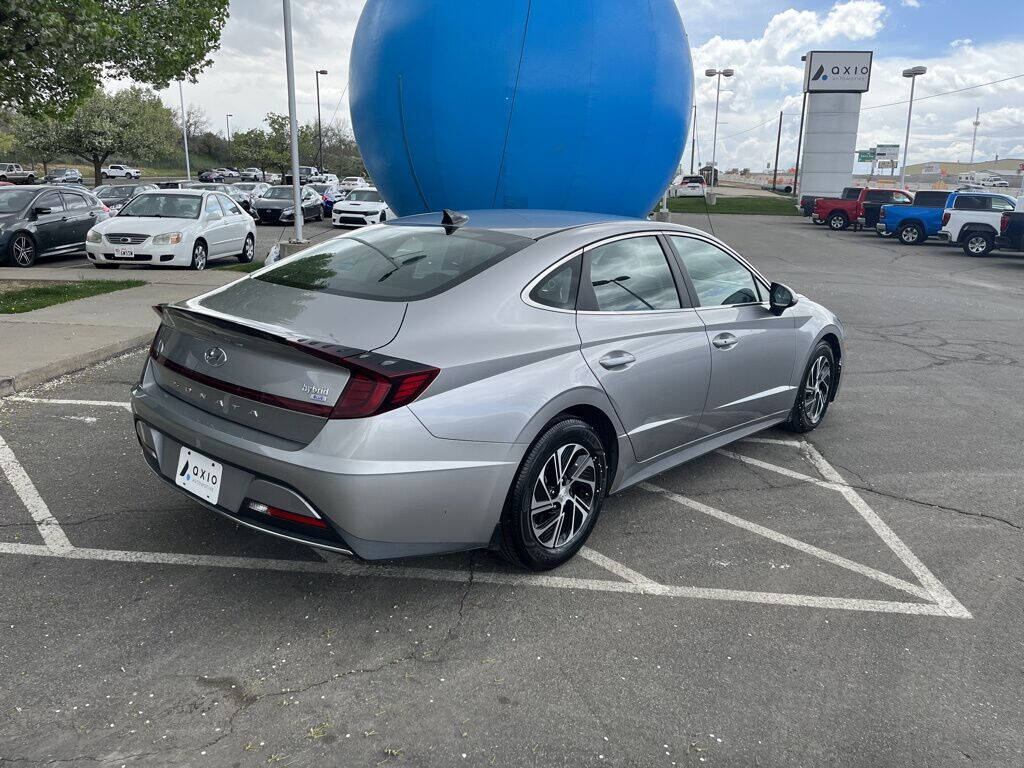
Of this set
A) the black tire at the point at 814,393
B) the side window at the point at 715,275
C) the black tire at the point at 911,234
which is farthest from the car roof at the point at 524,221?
the black tire at the point at 911,234

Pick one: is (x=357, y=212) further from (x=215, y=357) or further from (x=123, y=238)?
(x=215, y=357)

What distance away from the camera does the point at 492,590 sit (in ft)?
11.7

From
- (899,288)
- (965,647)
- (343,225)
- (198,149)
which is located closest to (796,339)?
(965,647)

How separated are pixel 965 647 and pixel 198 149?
102946mm

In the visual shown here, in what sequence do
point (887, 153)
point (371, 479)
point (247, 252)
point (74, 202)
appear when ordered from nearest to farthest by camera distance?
point (371, 479)
point (74, 202)
point (247, 252)
point (887, 153)

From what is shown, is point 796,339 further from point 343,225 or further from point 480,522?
point 343,225

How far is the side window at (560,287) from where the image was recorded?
3656 mm

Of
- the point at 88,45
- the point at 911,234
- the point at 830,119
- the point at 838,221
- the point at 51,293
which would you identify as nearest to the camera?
the point at 51,293

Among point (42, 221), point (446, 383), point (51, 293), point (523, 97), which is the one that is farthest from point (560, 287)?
point (42, 221)

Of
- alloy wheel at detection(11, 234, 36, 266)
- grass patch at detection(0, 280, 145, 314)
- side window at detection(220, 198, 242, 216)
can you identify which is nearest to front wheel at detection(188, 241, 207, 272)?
side window at detection(220, 198, 242, 216)

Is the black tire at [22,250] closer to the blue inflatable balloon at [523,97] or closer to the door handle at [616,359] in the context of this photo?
the blue inflatable balloon at [523,97]

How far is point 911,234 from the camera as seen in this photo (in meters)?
26.7

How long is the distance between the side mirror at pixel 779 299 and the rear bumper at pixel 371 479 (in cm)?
241

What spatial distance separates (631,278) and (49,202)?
1435 cm
